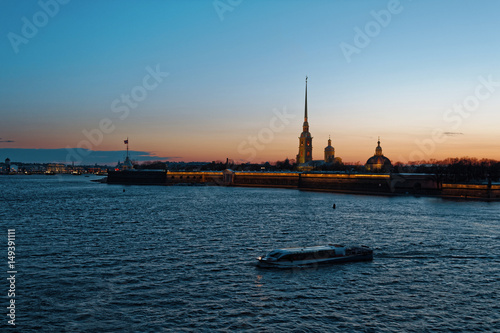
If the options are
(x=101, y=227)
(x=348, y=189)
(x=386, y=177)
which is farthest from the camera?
(x=348, y=189)

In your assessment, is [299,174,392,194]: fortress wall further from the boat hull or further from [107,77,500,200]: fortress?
the boat hull

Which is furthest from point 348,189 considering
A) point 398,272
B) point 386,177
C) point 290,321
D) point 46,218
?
point 290,321

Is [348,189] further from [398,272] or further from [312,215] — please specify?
[398,272]

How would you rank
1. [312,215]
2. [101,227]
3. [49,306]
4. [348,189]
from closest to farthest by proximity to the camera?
[49,306] < [101,227] < [312,215] < [348,189]

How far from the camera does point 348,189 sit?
103125 mm

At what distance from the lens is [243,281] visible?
71.8 ft

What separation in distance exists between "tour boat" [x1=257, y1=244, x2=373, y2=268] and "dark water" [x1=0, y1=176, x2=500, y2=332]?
0.72 meters

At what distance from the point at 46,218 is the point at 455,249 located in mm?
40965

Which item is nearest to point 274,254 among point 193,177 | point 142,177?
point 193,177

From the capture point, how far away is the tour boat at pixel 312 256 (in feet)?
81.0

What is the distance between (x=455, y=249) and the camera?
99.5 feet

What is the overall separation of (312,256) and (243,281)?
5.54 m

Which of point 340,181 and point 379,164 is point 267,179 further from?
point 379,164

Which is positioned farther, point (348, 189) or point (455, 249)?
point (348, 189)
